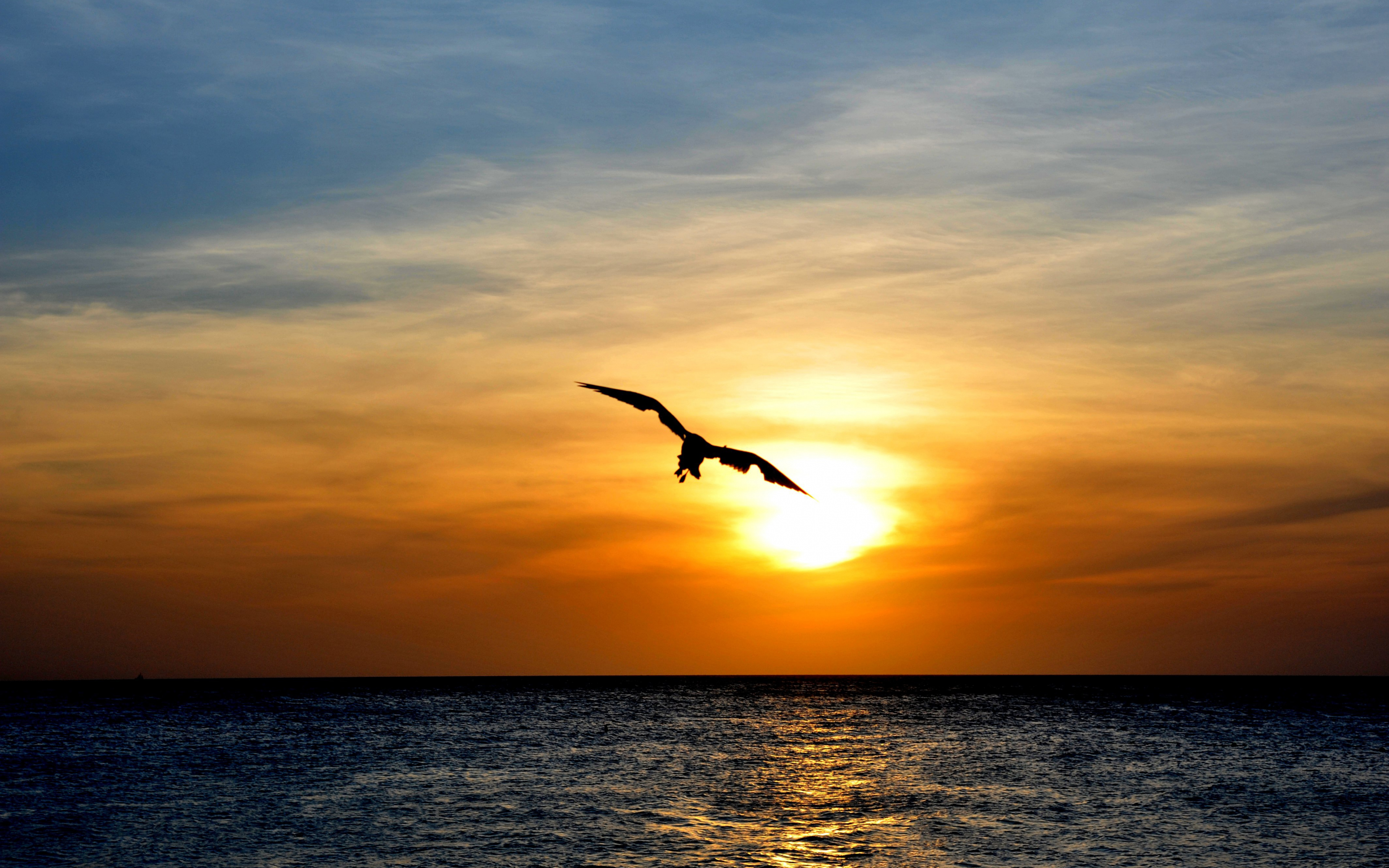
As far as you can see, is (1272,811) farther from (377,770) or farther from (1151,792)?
(377,770)

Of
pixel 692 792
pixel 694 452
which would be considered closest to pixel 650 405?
pixel 694 452

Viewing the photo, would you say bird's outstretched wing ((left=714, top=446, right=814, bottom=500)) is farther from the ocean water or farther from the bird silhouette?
the ocean water

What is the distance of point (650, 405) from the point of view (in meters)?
20.1

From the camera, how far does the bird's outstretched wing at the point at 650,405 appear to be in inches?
787

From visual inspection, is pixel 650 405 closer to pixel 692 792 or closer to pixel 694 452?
pixel 694 452

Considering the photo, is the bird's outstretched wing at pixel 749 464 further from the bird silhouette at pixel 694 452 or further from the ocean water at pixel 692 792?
the ocean water at pixel 692 792

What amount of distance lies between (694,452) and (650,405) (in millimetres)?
1182

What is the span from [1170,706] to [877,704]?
2975 cm

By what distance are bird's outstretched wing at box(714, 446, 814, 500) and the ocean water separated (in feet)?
36.6

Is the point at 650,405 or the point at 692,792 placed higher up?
the point at 650,405

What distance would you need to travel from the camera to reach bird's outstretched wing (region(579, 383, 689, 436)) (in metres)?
20.0

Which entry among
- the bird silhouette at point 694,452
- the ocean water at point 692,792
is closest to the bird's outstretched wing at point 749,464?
the bird silhouette at point 694,452

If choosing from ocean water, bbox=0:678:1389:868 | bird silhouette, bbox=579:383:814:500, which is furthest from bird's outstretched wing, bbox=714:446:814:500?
ocean water, bbox=0:678:1389:868

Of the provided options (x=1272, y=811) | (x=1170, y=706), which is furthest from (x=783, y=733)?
(x=1170, y=706)
